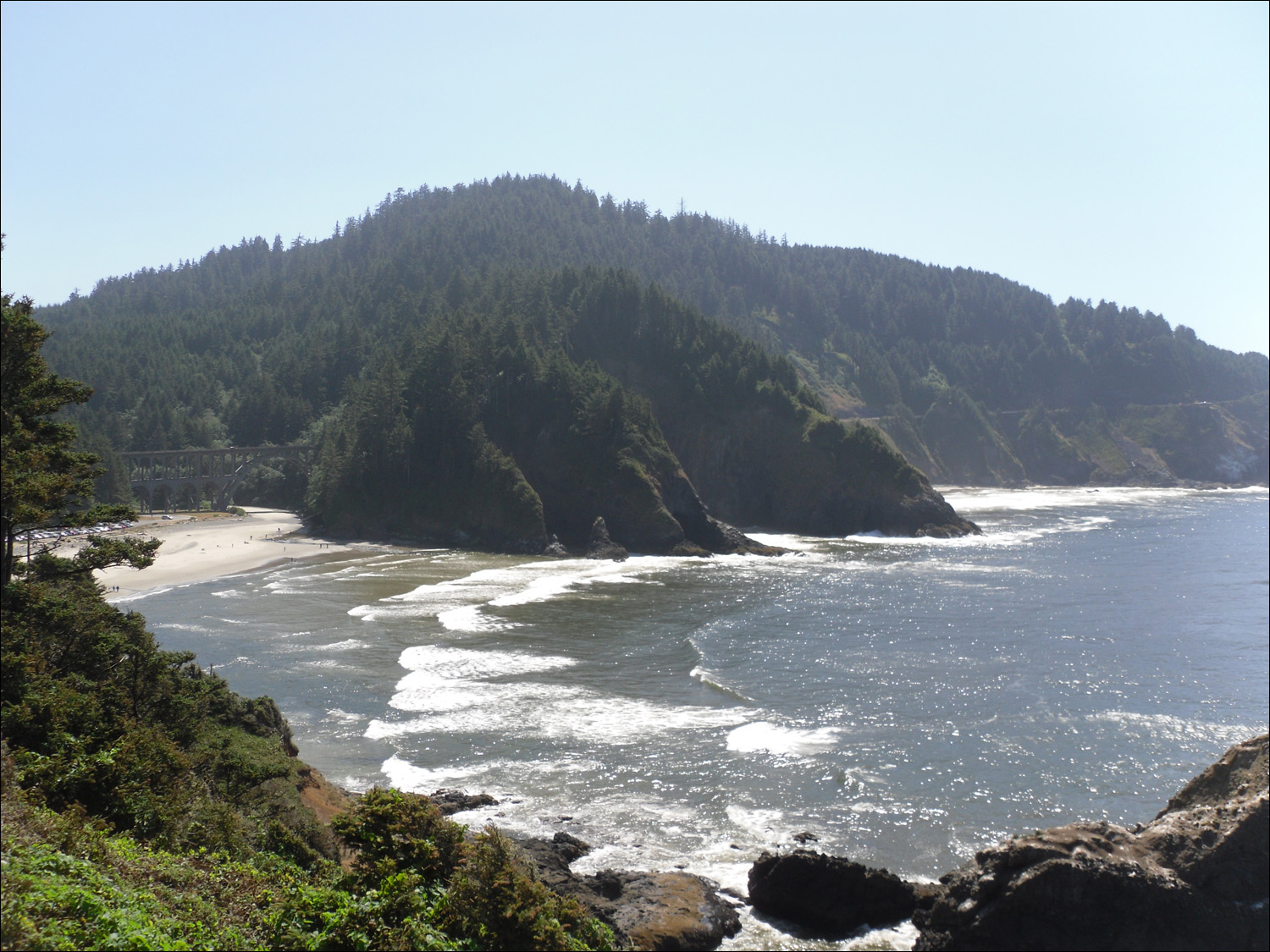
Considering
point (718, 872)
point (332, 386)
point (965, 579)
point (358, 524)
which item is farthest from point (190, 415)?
point (718, 872)

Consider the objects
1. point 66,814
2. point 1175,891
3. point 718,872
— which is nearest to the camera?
point 66,814

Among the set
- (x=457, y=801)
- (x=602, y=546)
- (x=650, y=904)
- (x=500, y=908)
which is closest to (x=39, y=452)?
(x=457, y=801)

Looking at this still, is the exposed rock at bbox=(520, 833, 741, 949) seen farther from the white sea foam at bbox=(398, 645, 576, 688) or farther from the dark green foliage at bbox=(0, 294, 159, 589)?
the white sea foam at bbox=(398, 645, 576, 688)

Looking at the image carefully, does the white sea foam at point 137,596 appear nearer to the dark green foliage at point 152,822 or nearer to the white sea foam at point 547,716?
the white sea foam at point 547,716

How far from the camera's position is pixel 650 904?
1844 centimetres

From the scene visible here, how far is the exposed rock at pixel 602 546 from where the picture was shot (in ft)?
270

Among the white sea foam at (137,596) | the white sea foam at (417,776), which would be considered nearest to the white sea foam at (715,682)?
the white sea foam at (417,776)

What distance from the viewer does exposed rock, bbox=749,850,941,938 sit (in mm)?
18734

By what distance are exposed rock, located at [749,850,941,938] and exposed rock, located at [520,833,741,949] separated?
1171mm

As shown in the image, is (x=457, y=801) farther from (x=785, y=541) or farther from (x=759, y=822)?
(x=785, y=541)

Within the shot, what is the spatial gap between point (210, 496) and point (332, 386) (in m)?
29.0

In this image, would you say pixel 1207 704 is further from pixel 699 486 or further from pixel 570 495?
pixel 699 486

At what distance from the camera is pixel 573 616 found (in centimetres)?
5069

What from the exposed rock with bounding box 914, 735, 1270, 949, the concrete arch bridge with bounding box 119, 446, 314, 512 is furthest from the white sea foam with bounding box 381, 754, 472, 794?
the concrete arch bridge with bounding box 119, 446, 314, 512
